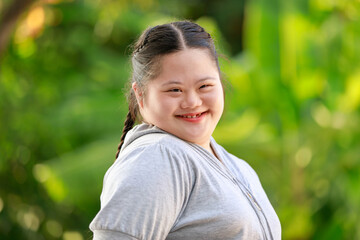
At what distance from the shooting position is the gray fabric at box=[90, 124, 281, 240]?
1040mm

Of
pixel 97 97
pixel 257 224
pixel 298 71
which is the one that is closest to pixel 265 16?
pixel 298 71

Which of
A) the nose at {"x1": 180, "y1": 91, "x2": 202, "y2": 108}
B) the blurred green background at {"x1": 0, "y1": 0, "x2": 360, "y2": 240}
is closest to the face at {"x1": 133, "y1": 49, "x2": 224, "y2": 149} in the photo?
the nose at {"x1": 180, "y1": 91, "x2": 202, "y2": 108}

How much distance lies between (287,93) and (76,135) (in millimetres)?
2145

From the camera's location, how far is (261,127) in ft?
16.2

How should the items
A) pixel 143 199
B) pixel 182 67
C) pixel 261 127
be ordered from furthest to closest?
pixel 261 127
pixel 182 67
pixel 143 199

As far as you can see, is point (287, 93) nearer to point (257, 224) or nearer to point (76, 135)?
point (76, 135)

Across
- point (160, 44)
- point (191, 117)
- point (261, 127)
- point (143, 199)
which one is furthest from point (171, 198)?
point (261, 127)

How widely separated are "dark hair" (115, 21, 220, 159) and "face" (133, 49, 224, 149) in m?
0.01

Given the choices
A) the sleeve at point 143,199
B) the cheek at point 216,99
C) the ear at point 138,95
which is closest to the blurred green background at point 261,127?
the ear at point 138,95

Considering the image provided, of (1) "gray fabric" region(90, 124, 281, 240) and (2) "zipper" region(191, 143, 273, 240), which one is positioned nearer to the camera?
Answer: (1) "gray fabric" region(90, 124, 281, 240)

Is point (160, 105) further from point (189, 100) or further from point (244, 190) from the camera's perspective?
point (244, 190)

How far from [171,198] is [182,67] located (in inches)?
10.7

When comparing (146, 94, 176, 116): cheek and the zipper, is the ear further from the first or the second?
the zipper

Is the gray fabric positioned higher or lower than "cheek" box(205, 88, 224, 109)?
lower
